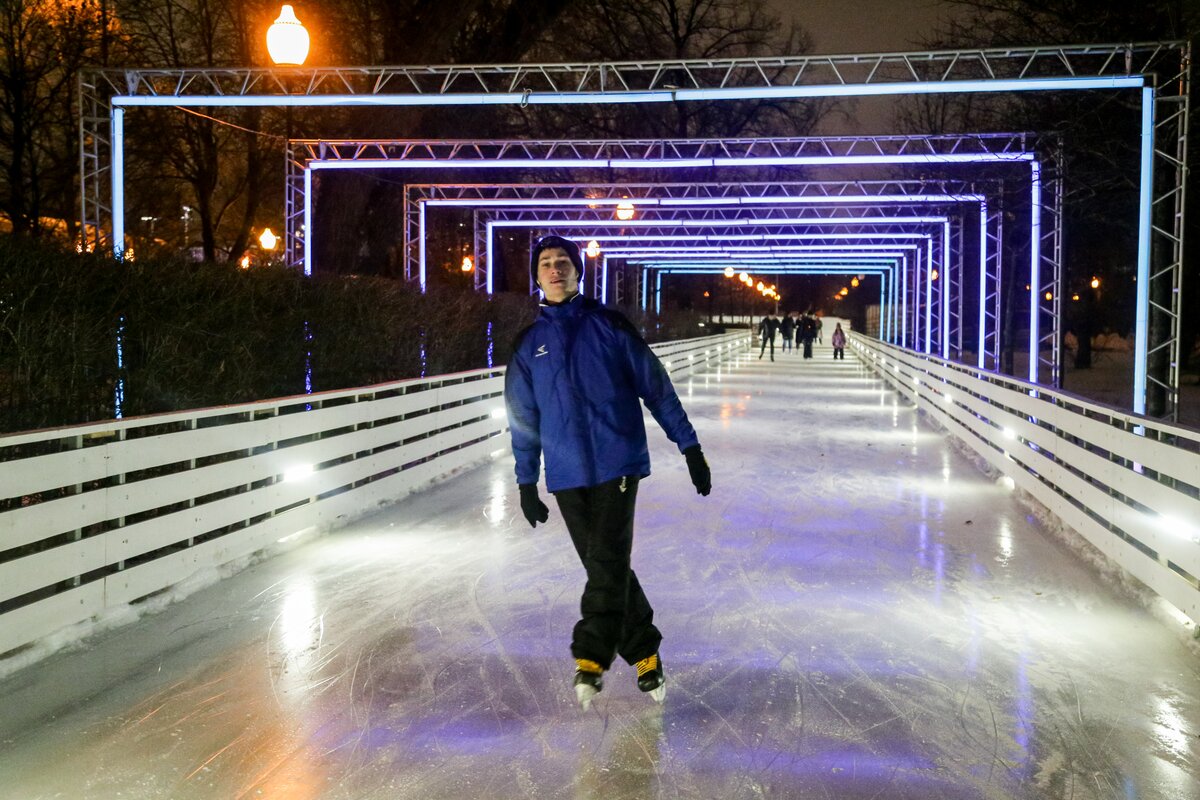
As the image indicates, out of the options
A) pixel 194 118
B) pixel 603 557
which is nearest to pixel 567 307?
pixel 603 557

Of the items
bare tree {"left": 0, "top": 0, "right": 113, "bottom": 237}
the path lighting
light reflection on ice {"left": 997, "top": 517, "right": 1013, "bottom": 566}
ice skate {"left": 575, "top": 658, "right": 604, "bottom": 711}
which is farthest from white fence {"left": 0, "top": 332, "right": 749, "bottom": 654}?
bare tree {"left": 0, "top": 0, "right": 113, "bottom": 237}

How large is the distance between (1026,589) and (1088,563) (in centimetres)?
100

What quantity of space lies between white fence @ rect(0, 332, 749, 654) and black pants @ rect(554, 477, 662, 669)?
2.40 meters

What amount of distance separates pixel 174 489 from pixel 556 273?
3.13 metres

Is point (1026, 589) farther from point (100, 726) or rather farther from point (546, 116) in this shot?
point (546, 116)

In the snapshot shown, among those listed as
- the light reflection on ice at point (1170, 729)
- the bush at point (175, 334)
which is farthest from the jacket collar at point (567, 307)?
the bush at point (175, 334)

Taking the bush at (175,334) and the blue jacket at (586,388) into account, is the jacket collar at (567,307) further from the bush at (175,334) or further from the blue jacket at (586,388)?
the bush at (175,334)

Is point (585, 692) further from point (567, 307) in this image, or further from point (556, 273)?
point (556, 273)

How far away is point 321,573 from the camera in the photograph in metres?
7.59

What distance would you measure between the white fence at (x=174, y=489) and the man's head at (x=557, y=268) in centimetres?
236

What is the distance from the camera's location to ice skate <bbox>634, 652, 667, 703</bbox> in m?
4.80

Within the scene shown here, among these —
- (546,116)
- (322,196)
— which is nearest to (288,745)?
(322,196)

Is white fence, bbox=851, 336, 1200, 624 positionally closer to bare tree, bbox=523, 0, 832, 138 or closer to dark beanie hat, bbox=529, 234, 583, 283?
dark beanie hat, bbox=529, 234, 583, 283

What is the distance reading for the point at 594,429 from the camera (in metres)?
4.69
